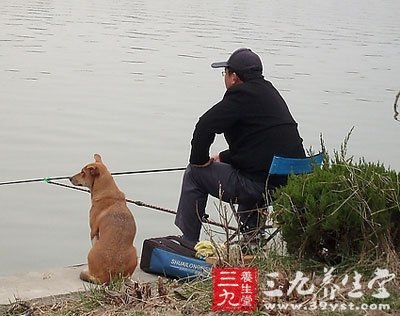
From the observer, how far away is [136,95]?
16.0 metres

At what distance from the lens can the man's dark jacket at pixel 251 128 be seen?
249 inches

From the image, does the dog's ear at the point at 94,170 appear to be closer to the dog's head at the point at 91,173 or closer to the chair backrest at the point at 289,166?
the dog's head at the point at 91,173

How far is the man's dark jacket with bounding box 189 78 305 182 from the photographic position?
6332mm

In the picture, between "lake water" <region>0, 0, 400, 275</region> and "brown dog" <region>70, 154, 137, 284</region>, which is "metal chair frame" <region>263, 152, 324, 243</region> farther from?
"lake water" <region>0, 0, 400, 275</region>

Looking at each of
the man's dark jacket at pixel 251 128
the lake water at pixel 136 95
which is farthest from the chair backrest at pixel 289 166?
the lake water at pixel 136 95

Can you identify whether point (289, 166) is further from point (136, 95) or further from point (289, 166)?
point (136, 95)

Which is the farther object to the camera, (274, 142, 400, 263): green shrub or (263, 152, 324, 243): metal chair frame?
(263, 152, 324, 243): metal chair frame

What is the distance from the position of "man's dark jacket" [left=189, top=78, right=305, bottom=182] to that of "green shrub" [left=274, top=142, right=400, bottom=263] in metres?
1.21

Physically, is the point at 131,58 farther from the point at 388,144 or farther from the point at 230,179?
the point at 230,179

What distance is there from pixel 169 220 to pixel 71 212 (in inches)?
38.3

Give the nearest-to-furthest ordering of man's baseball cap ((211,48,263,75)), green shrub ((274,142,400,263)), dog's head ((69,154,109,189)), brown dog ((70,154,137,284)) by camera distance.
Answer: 1. green shrub ((274,142,400,263))
2. brown dog ((70,154,137,284))
3. dog's head ((69,154,109,189))
4. man's baseball cap ((211,48,263,75))

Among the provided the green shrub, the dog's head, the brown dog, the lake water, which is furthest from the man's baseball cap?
the lake water

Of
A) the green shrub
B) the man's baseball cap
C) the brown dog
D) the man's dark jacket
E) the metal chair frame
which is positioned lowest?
the brown dog

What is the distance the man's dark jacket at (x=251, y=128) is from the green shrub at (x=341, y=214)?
1.21 meters
